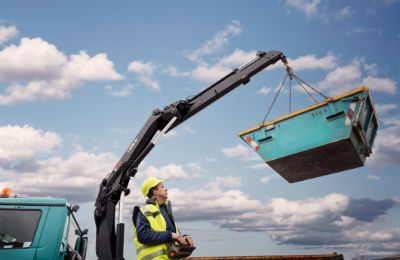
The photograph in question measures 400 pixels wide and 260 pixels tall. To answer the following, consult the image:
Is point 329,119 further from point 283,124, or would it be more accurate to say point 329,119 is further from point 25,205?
point 25,205

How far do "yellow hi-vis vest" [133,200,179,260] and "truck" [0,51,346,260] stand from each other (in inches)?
67.5

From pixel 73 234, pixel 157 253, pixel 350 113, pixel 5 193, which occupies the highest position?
pixel 350 113

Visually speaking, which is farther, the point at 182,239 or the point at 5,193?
the point at 5,193

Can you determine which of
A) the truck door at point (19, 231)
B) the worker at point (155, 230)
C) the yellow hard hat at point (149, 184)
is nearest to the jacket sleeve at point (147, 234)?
the worker at point (155, 230)

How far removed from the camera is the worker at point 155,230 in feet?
8.34

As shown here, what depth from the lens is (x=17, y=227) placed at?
396 cm

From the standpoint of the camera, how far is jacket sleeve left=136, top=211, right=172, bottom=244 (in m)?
2.52

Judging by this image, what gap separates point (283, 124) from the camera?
5965 millimetres

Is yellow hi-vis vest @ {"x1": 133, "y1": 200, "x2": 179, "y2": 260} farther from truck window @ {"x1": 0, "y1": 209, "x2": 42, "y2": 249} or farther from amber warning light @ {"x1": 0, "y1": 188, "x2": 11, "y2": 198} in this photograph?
amber warning light @ {"x1": 0, "y1": 188, "x2": 11, "y2": 198}

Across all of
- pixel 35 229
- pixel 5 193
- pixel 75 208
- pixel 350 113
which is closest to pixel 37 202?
pixel 35 229

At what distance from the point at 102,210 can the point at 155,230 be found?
2.72m

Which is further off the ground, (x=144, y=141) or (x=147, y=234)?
(x=144, y=141)

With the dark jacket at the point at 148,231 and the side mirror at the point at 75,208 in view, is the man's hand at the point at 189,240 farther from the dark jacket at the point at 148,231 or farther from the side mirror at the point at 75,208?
the side mirror at the point at 75,208

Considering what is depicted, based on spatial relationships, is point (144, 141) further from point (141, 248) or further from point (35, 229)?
point (141, 248)
